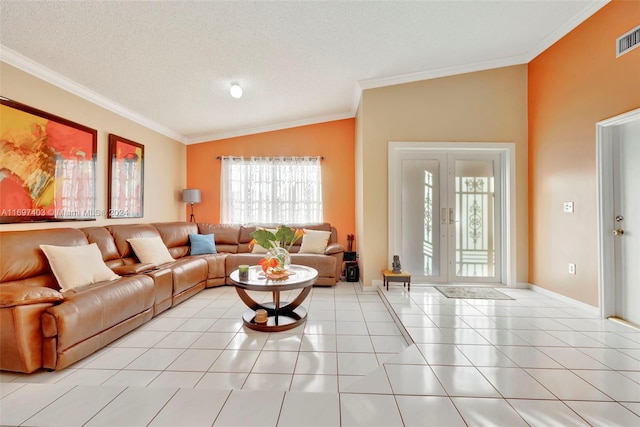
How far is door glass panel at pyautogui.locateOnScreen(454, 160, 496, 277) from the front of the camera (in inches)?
158

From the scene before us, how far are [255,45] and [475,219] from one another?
3.69 m

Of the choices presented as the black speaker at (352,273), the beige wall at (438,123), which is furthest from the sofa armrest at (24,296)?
the black speaker at (352,273)

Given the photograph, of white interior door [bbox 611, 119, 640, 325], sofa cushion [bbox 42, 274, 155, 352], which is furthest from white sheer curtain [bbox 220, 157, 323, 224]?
white interior door [bbox 611, 119, 640, 325]

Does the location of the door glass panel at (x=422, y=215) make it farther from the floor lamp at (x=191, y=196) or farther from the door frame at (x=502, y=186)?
the floor lamp at (x=191, y=196)

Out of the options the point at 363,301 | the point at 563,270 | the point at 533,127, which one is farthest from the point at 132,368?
the point at 533,127

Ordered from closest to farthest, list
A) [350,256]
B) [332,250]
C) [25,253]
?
1. [25,253]
2. [332,250]
3. [350,256]

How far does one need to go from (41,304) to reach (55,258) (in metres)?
0.71

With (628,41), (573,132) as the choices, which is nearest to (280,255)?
(573,132)

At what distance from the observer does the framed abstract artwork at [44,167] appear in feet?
8.19

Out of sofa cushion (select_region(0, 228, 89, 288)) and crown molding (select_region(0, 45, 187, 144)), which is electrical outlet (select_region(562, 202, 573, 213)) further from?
crown molding (select_region(0, 45, 187, 144))

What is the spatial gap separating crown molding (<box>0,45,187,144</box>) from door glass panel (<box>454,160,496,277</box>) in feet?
16.0

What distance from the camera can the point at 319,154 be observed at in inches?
204

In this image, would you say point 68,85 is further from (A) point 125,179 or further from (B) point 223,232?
(B) point 223,232

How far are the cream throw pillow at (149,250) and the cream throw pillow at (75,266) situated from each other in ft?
2.56
